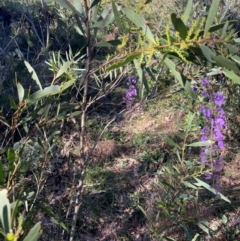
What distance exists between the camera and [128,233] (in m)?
2.90

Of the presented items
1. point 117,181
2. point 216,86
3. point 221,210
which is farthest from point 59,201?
point 216,86

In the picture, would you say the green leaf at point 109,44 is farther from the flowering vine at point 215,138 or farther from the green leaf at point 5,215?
the flowering vine at point 215,138

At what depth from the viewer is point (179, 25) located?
2.98 feet

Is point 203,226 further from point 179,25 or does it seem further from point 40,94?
point 179,25

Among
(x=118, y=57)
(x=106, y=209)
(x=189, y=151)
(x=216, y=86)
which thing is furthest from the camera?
(x=216, y=86)

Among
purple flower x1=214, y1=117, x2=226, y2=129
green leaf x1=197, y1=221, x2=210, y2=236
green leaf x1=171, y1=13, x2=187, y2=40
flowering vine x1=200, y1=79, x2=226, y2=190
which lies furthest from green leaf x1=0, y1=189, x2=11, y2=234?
purple flower x1=214, y1=117, x2=226, y2=129

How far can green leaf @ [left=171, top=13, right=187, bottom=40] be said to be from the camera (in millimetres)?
886

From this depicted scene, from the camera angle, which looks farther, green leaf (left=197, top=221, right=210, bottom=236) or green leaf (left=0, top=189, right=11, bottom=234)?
green leaf (left=197, top=221, right=210, bottom=236)

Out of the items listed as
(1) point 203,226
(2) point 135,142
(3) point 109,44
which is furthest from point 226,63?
(2) point 135,142

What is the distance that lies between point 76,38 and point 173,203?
3500mm

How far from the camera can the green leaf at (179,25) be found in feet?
2.91

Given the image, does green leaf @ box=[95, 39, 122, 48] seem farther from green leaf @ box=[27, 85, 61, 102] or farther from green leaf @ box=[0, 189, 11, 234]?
green leaf @ box=[0, 189, 11, 234]

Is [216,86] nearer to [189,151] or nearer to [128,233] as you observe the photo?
[189,151]

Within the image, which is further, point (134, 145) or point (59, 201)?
point (134, 145)
